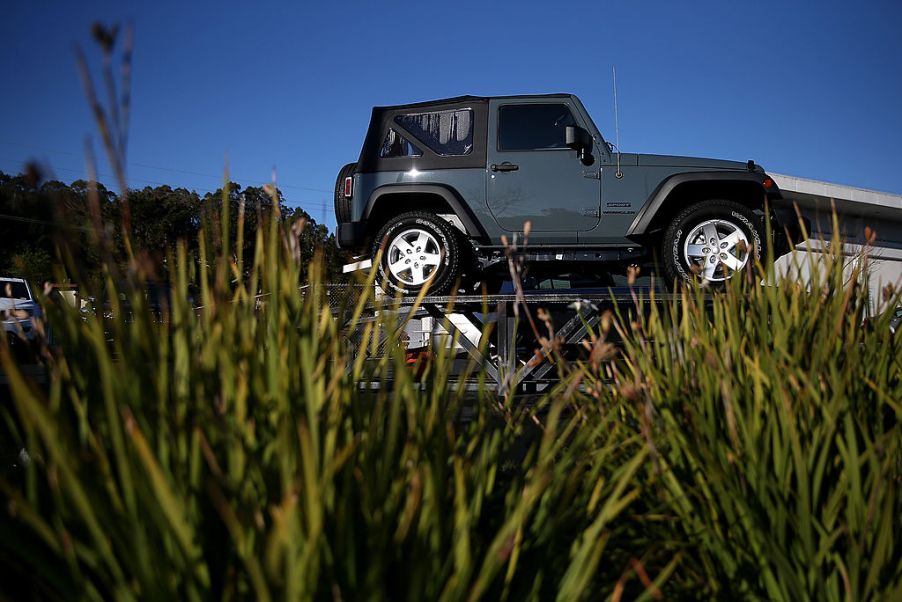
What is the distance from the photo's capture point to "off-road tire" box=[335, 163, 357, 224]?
6699mm

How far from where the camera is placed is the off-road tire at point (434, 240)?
594cm

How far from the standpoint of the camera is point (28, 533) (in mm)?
1300

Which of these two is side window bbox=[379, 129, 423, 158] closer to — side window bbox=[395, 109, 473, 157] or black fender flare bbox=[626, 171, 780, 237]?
side window bbox=[395, 109, 473, 157]

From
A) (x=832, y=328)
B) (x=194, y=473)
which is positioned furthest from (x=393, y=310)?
(x=832, y=328)

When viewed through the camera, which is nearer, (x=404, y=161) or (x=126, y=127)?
(x=126, y=127)

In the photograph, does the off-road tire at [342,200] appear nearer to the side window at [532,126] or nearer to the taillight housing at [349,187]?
the taillight housing at [349,187]

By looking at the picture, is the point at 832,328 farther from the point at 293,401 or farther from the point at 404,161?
the point at 404,161

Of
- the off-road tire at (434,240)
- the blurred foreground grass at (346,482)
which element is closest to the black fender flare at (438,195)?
the off-road tire at (434,240)

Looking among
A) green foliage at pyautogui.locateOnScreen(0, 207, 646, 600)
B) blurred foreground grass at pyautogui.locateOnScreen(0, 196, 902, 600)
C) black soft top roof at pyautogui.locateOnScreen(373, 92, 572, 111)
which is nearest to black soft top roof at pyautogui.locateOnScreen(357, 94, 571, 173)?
black soft top roof at pyautogui.locateOnScreen(373, 92, 572, 111)

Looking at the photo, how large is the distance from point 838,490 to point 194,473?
4.36ft

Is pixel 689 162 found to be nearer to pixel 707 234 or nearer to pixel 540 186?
pixel 707 234

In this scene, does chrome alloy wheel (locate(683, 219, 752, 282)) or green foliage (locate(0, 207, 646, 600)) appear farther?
chrome alloy wheel (locate(683, 219, 752, 282))

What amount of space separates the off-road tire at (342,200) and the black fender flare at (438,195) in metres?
0.49

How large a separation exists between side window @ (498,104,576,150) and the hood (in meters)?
0.83
